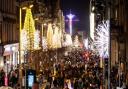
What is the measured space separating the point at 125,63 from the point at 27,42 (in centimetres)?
1285

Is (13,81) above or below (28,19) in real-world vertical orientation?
below

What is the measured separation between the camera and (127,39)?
5181 cm

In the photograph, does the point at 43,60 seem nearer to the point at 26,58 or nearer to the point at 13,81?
the point at 26,58

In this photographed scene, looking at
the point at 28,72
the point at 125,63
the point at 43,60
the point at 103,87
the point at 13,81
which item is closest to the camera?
the point at 28,72

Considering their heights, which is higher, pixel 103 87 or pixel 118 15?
pixel 118 15

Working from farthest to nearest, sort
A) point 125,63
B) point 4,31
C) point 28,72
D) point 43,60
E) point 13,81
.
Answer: point 43,60 < point 4,31 < point 125,63 < point 13,81 < point 28,72

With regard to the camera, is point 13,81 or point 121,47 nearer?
point 13,81

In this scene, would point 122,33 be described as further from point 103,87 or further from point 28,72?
point 28,72

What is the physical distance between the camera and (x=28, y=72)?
33.8 m

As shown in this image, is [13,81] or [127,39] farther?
[127,39]

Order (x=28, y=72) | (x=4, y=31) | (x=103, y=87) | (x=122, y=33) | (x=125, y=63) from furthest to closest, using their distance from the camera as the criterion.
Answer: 1. (x=4, y=31)
2. (x=122, y=33)
3. (x=125, y=63)
4. (x=103, y=87)
5. (x=28, y=72)

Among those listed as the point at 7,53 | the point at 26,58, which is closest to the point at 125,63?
the point at 26,58

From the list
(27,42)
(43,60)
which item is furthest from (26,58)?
(43,60)

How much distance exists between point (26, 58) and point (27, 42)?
9.49 metres
